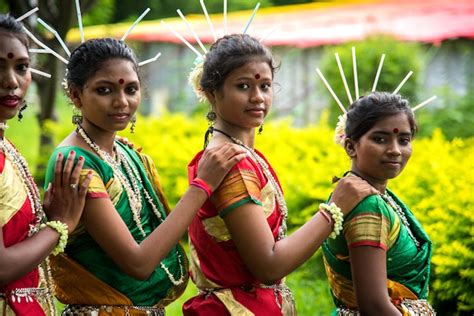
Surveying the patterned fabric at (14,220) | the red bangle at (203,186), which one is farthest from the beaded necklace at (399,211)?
the patterned fabric at (14,220)

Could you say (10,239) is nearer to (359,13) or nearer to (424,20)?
(424,20)

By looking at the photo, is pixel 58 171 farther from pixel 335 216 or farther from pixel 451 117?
pixel 451 117

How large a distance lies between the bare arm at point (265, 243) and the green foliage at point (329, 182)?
2.60m

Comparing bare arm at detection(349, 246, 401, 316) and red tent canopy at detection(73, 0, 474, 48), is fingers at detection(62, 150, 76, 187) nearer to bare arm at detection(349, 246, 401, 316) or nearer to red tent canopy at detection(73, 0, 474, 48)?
bare arm at detection(349, 246, 401, 316)

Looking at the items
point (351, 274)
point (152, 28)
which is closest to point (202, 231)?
point (351, 274)

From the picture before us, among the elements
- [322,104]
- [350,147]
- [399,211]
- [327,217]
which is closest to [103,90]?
[327,217]

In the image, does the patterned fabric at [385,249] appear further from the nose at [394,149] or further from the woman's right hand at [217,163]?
the woman's right hand at [217,163]

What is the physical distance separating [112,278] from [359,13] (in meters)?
17.0

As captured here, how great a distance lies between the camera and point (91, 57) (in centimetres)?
352

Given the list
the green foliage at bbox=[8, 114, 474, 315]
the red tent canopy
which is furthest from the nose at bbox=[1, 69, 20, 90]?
the red tent canopy

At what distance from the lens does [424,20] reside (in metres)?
17.0

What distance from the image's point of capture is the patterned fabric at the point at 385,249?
143 inches

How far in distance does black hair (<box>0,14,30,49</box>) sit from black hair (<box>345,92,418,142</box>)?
1.42 meters

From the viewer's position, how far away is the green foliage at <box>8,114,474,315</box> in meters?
5.89
